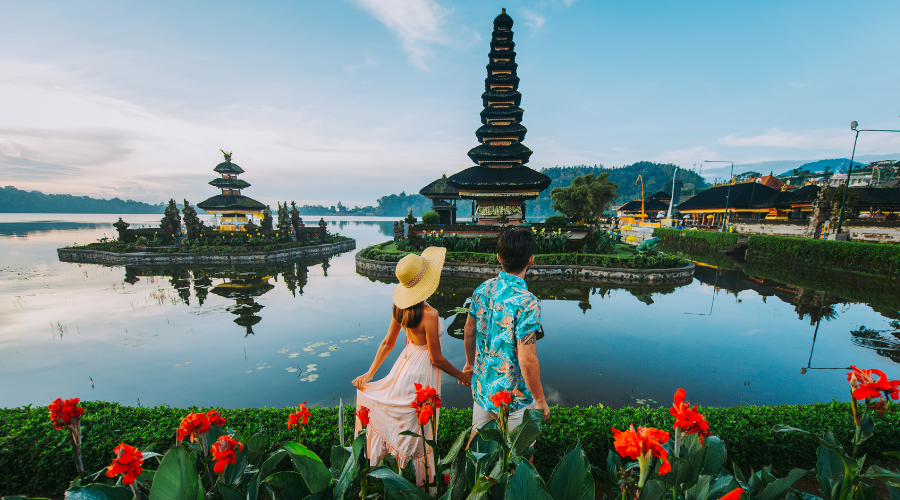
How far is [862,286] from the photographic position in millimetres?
11562

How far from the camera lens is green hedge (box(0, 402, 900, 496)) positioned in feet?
8.94

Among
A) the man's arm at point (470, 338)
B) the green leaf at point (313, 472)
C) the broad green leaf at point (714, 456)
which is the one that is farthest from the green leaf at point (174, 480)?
the broad green leaf at point (714, 456)

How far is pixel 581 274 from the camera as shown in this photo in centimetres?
1325

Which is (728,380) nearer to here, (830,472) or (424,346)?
(830,472)

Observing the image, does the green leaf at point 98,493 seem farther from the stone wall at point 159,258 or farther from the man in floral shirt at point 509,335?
the stone wall at point 159,258

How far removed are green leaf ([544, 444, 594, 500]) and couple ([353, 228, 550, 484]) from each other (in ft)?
2.07

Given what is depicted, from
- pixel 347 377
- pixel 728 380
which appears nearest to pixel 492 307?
pixel 347 377

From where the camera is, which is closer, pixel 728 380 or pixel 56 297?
pixel 728 380

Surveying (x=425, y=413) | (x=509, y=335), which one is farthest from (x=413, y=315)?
(x=425, y=413)

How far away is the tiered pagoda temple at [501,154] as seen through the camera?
1945cm

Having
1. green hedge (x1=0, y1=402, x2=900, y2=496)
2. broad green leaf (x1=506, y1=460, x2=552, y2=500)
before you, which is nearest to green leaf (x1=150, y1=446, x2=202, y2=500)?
broad green leaf (x1=506, y1=460, x2=552, y2=500)

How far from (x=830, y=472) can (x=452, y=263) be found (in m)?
12.8

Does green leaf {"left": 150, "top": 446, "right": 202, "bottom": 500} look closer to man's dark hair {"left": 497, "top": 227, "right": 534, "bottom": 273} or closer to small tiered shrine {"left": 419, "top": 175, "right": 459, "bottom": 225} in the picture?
man's dark hair {"left": 497, "top": 227, "right": 534, "bottom": 273}

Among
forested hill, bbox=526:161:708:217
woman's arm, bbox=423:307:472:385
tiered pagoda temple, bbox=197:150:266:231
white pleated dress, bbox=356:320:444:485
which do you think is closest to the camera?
white pleated dress, bbox=356:320:444:485
